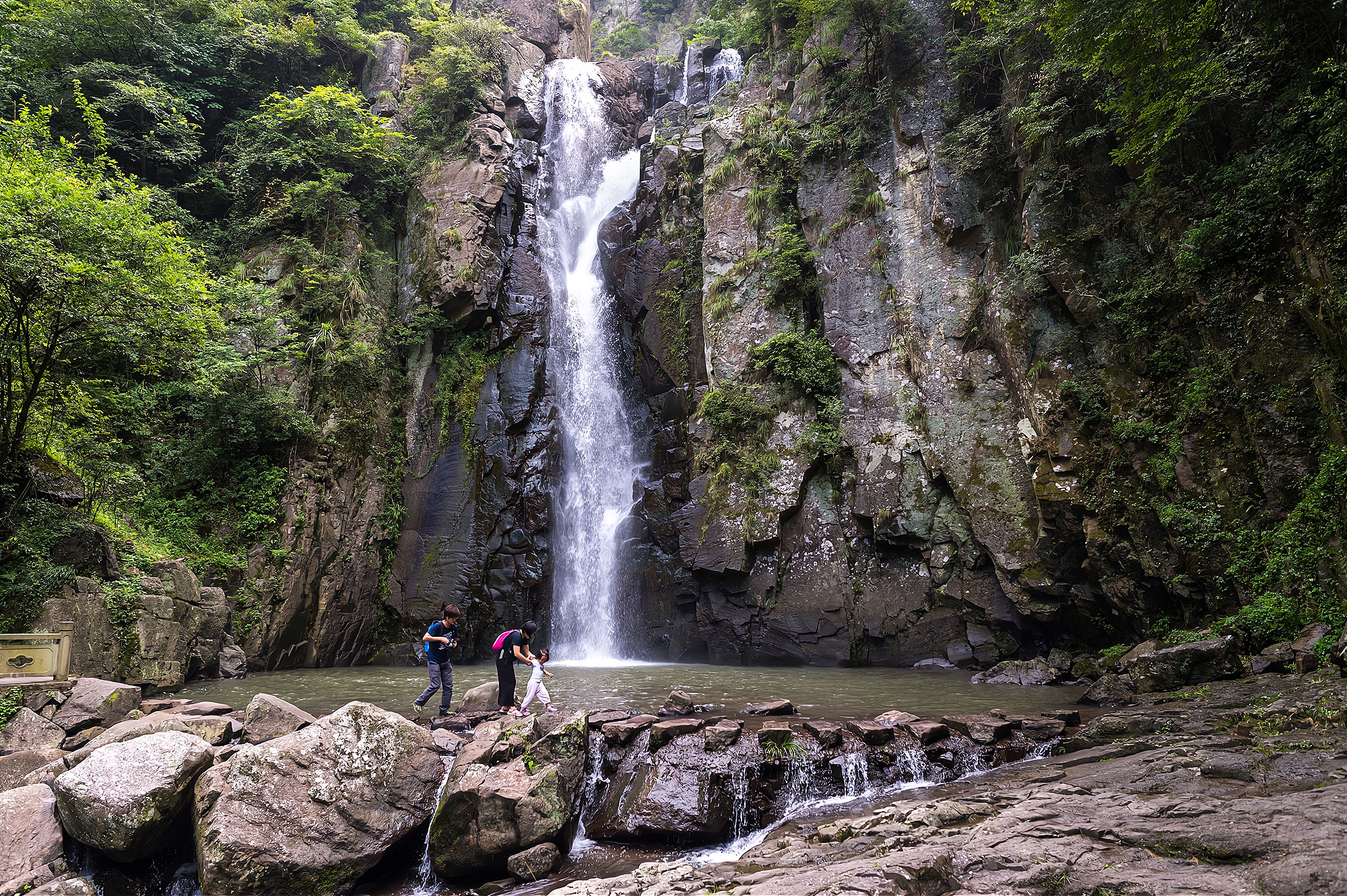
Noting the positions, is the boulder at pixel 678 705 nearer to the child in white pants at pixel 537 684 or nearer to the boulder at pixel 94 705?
the child in white pants at pixel 537 684

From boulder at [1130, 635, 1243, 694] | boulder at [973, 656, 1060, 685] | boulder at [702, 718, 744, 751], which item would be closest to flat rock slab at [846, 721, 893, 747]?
boulder at [702, 718, 744, 751]

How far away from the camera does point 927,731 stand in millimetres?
8039

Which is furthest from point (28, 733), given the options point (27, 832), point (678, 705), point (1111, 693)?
point (1111, 693)

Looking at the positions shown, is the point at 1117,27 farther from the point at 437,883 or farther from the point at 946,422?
the point at 437,883

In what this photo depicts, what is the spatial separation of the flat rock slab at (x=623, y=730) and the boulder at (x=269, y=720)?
3.46m

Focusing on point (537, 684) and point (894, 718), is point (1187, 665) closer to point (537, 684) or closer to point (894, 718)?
point (894, 718)

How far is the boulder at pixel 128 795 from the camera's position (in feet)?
18.2

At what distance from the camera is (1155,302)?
1188 cm

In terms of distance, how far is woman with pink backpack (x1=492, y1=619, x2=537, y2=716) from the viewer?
8.98m

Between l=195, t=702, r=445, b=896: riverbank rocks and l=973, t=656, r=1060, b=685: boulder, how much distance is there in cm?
1081

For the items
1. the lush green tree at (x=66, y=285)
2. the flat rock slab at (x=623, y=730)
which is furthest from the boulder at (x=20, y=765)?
the flat rock slab at (x=623, y=730)

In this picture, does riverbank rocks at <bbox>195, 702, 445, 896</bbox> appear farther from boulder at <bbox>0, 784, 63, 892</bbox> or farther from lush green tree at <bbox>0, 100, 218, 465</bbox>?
lush green tree at <bbox>0, 100, 218, 465</bbox>

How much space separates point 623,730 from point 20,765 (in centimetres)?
650

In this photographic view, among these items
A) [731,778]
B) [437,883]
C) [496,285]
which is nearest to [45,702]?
[437,883]
